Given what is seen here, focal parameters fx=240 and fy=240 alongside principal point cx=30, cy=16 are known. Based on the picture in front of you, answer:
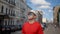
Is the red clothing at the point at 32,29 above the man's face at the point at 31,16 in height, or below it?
below

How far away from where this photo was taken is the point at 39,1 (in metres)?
14.9

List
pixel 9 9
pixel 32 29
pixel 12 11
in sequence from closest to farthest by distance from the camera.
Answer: pixel 32 29 < pixel 12 11 < pixel 9 9

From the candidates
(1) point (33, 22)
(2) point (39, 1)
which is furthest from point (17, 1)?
(1) point (33, 22)

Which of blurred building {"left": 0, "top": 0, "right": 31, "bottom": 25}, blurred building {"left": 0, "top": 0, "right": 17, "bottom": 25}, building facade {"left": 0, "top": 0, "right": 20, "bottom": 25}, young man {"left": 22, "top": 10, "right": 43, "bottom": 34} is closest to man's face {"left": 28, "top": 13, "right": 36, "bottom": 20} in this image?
young man {"left": 22, "top": 10, "right": 43, "bottom": 34}

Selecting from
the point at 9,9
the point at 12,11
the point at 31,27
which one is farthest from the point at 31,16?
the point at 9,9

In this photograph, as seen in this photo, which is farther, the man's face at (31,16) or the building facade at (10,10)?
the building facade at (10,10)

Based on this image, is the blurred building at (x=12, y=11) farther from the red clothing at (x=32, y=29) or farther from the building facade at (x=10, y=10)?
the red clothing at (x=32, y=29)

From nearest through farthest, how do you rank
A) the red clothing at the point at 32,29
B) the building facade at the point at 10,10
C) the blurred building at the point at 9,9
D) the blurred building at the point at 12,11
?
1. the red clothing at the point at 32,29
2. the blurred building at the point at 12,11
3. the building facade at the point at 10,10
4. the blurred building at the point at 9,9

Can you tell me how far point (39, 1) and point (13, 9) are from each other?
733cm

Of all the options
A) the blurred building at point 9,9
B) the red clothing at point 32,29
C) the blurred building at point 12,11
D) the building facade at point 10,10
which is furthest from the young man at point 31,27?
the blurred building at point 9,9

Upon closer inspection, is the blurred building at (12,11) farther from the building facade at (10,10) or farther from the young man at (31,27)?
the young man at (31,27)

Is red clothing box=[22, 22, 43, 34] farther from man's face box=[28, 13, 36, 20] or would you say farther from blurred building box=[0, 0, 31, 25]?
blurred building box=[0, 0, 31, 25]

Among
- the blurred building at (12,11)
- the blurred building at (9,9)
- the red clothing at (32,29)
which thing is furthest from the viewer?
the blurred building at (9,9)

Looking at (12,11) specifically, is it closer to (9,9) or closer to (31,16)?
(9,9)
